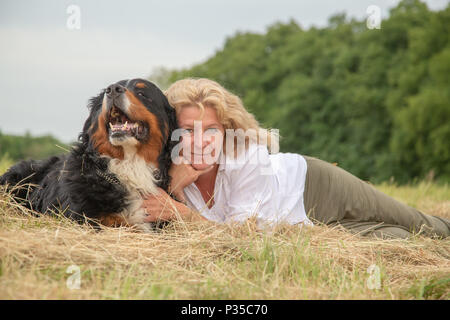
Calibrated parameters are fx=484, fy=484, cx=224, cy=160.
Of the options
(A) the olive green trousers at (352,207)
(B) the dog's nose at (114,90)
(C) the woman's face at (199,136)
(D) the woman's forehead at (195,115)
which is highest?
(B) the dog's nose at (114,90)

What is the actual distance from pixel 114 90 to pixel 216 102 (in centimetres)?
92

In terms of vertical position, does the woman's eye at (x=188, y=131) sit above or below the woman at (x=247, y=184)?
above

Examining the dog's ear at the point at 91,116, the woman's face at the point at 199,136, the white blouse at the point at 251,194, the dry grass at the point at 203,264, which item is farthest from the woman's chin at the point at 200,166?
the dog's ear at the point at 91,116

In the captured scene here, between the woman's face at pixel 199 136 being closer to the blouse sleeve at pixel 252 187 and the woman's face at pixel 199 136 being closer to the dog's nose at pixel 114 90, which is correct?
the blouse sleeve at pixel 252 187

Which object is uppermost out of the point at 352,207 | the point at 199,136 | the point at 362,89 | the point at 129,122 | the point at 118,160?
the point at 362,89

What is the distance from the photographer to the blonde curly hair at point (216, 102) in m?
3.98

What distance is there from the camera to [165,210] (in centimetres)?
366

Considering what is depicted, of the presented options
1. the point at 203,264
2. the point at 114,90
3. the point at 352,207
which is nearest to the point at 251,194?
the point at 352,207

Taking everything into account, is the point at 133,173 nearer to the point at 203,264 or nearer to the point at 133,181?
the point at 133,181

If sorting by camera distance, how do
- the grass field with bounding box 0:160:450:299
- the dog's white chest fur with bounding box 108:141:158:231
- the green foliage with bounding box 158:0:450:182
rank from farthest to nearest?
1. the green foliage with bounding box 158:0:450:182
2. the dog's white chest fur with bounding box 108:141:158:231
3. the grass field with bounding box 0:160:450:299

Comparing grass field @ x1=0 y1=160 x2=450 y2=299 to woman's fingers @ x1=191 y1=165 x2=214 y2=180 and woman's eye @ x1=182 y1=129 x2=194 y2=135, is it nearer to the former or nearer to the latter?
woman's fingers @ x1=191 y1=165 x2=214 y2=180

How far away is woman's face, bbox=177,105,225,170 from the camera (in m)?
3.82

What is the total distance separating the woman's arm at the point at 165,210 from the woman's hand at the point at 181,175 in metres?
0.18

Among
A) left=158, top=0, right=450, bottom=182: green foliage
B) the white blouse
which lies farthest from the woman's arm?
Answer: left=158, top=0, right=450, bottom=182: green foliage
